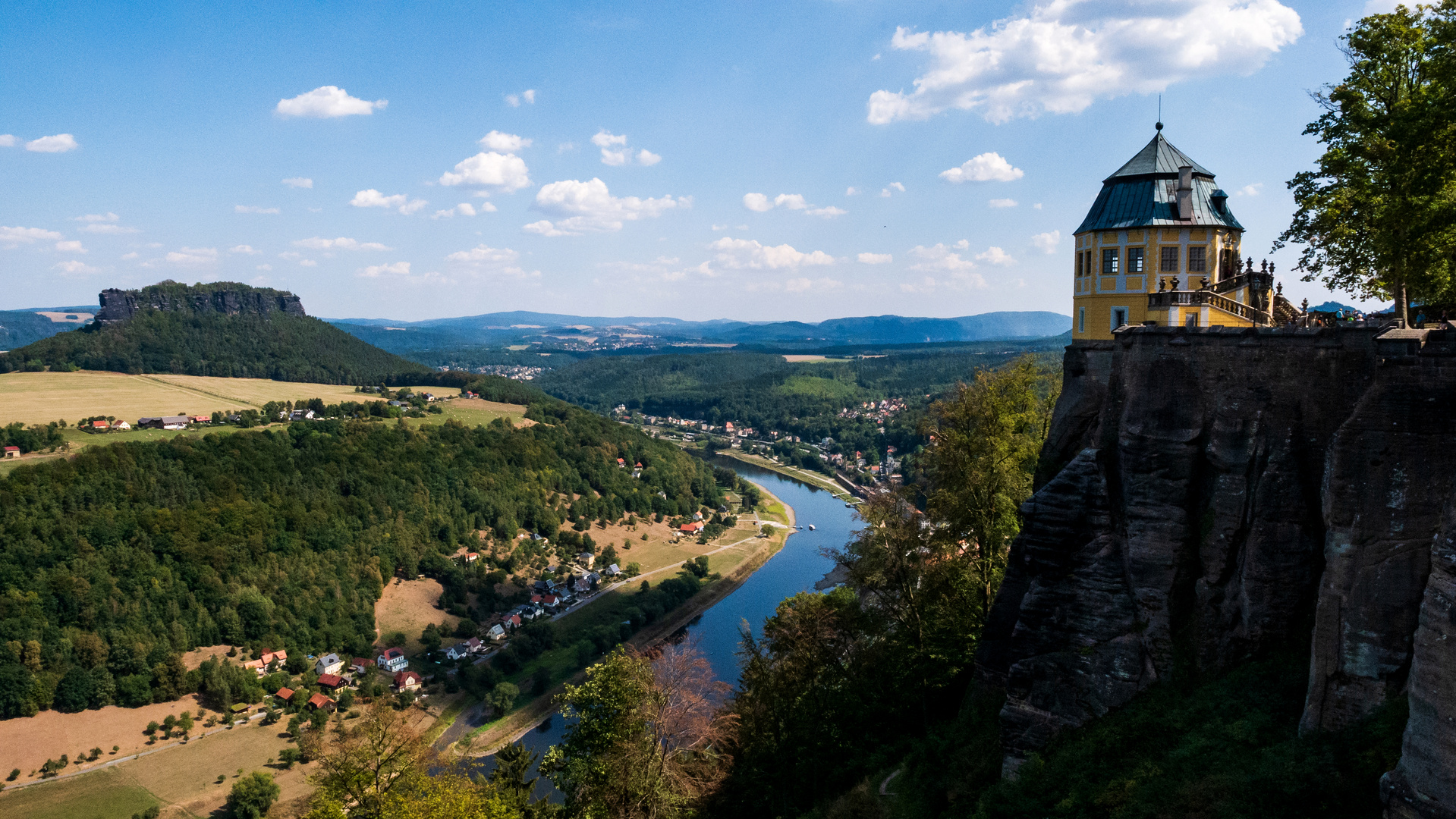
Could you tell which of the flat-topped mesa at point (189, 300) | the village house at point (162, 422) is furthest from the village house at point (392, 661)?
the flat-topped mesa at point (189, 300)

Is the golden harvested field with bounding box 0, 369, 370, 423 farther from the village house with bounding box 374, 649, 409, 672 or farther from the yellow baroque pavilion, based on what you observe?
the yellow baroque pavilion

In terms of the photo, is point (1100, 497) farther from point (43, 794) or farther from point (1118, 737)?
point (43, 794)

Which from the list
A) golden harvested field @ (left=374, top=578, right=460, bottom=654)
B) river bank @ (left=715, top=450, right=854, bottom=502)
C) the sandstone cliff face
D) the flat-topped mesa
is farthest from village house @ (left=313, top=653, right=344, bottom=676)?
the flat-topped mesa

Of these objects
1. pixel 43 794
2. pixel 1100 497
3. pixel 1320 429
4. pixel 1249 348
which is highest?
pixel 1249 348

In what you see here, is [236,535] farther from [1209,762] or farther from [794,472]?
[794,472]

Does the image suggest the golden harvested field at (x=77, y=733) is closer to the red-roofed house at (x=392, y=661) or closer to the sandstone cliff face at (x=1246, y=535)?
the red-roofed house at (x=392, y=661)

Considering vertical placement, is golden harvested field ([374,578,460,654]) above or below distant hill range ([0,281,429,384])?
below

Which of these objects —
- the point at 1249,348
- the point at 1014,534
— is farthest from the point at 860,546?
the point at 1249,348
